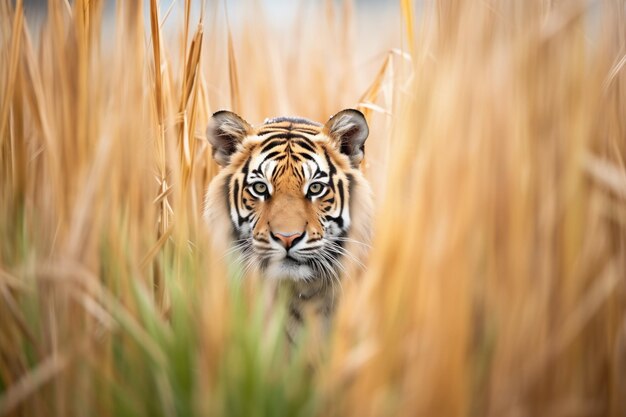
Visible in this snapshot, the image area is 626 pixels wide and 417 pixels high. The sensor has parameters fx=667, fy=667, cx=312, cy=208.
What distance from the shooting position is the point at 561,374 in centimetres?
75

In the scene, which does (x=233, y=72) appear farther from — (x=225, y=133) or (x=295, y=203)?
(x=295, y=203)

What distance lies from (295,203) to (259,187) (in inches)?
3.7

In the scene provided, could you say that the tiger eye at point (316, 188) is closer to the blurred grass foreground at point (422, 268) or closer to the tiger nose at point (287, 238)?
the tiger nose at point (287, 238)

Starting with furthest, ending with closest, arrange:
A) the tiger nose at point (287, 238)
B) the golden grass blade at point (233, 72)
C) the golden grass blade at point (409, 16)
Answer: the golden grass blade at point (233, 72)
the tiger nose at point (287, 238)
the golden grass blade at point (409, 16)

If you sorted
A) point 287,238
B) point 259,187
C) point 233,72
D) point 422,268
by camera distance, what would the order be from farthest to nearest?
1. point 233,72
2. point 259,187
3. point 287,238
4. point 422,268

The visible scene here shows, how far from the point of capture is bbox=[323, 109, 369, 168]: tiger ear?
3.86 ft

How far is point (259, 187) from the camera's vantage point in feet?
4.11

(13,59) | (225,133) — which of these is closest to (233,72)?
(225,133)

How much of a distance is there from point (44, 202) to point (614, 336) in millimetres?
809

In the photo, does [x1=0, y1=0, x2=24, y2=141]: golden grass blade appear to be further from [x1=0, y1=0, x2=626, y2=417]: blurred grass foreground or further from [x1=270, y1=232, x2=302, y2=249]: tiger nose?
[x1=270, y1=232, x2=302, y2=249]: tiger nose

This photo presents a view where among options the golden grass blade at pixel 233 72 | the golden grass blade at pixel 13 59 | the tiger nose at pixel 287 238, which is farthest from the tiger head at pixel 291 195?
the golden grass blade at pixel 13 59

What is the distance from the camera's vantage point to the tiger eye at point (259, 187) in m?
1.25

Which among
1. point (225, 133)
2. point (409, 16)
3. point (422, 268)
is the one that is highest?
point (409, 16)

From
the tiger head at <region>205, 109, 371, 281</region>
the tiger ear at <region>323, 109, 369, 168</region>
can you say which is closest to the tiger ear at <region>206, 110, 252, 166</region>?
the tiger head at <region>205, 109, 371, 281</region>
